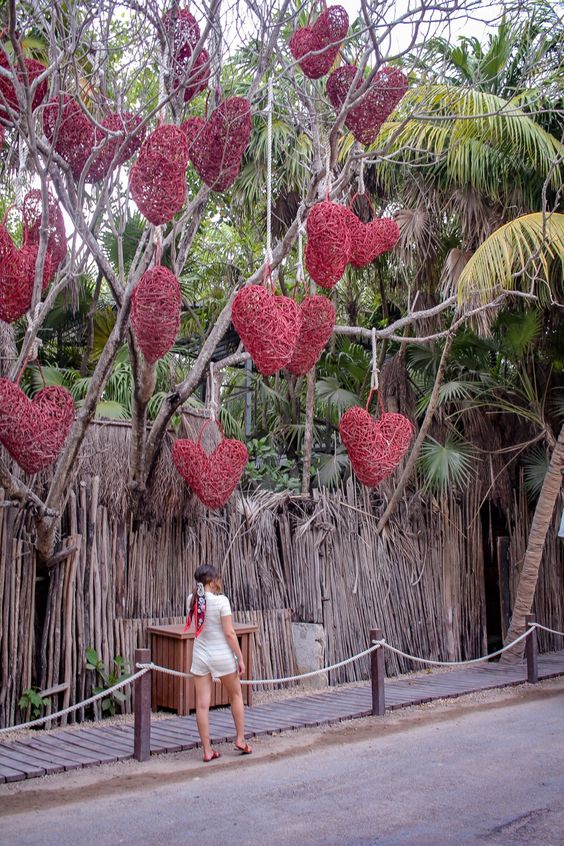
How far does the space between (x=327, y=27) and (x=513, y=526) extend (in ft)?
25.4

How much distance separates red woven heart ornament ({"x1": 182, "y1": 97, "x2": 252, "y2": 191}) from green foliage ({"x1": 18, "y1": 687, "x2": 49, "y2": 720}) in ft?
14.8

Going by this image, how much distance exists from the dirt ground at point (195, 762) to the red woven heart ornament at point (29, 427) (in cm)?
214

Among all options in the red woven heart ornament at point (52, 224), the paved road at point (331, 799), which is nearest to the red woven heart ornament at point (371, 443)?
the paved road at point (331, 799)

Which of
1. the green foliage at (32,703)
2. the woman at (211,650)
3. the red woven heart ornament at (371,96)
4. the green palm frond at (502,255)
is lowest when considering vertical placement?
the green foliage at (32,703)

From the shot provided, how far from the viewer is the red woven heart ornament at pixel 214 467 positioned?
7195mm

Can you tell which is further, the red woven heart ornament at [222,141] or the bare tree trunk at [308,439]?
the bare tree trunk at [308,439]

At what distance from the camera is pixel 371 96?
685 centimetres

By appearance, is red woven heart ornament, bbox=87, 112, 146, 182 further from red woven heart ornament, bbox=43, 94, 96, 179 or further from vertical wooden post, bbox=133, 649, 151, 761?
vertical wooden post, bbox=133, 649, 151, 761

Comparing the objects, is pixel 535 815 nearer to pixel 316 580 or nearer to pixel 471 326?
pixel 316 580

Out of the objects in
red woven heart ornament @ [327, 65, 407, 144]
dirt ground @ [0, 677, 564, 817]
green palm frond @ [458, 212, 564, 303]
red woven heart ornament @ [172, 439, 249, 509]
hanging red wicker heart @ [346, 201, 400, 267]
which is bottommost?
dirt ground @ [0, 677, 564, 817]

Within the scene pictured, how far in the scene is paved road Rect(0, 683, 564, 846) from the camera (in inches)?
184

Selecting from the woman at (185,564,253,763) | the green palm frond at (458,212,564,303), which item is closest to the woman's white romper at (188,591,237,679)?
the woman at (185,564,253,763)

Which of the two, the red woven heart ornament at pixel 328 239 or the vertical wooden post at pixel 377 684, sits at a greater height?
→ the red woven heart ornament at pixel 328 239

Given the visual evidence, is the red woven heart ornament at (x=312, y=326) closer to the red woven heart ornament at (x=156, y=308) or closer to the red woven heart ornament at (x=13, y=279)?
the red woven heart ornament at (x=156, y=308)
